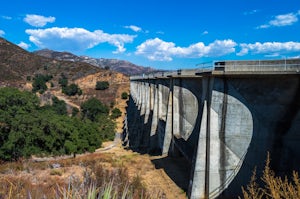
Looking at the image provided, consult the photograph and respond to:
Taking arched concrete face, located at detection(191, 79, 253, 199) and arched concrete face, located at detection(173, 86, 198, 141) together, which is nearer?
arched concrete face, located at detection(191, 79, 253, 199)

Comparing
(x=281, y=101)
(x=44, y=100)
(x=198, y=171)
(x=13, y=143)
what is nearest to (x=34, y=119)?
(x=13, y=143)

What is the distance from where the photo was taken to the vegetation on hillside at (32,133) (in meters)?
25.2

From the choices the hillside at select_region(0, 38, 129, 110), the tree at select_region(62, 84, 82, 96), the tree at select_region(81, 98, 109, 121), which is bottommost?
the tree at select_region(81, 98, 109, 121)

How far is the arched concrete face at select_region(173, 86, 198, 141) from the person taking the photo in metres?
20.0

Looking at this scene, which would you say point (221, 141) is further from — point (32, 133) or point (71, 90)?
point (71, 90)

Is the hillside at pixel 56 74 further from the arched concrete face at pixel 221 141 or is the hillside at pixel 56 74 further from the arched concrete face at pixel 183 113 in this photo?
the arched concrete face at pixel 221 141

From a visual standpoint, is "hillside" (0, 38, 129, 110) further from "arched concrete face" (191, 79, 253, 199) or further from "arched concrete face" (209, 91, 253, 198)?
"arched concrete face" (209, 91, 253, 198)

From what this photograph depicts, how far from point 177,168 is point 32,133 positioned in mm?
16234

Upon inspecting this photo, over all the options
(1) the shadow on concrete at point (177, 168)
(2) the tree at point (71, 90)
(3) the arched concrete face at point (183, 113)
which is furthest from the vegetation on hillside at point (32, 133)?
(2) the tree at point (71, 90)

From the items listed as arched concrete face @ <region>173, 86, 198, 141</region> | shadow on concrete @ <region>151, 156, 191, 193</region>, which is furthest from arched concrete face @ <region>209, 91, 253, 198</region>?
arched concrete face @ <region>173, 86, 198, 141</region>

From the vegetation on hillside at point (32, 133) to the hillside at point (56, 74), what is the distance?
1342 inches

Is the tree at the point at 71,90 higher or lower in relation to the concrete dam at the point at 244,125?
higher

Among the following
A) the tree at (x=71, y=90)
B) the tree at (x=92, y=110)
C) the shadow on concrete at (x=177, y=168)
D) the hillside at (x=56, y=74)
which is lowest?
the shadow on concrete at (x=177, y=168)

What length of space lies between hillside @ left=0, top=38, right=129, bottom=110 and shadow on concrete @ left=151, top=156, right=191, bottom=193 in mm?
47455
